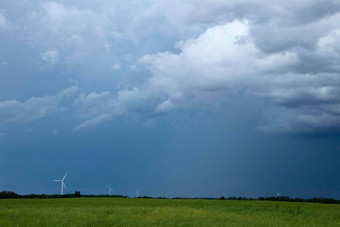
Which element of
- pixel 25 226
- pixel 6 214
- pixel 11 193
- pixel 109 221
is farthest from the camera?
pixel 11 193

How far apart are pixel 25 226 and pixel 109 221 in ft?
19.0

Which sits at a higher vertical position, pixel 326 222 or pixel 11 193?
pixel 11 193

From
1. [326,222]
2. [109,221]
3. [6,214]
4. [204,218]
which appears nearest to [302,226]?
[326,222]

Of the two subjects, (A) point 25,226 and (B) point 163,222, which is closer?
(A) point 25,226

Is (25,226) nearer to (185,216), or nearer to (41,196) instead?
(185,216)

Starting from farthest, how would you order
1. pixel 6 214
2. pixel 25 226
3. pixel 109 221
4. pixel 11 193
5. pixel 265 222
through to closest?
1. pixel 11 193
2. pixel 6 214
3. pixel 265 222
4. pixel 109 221
5. pixel 25 226

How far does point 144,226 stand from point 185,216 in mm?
6391

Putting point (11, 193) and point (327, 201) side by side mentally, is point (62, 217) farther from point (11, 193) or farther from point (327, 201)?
point (327, 201)

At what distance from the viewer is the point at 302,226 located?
30.4 metres

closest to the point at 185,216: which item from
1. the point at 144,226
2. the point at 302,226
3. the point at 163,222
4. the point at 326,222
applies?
the point at 163,222

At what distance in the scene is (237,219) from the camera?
3247cm

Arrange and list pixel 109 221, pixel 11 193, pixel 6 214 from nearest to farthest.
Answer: pixel 109 221 → pixel 6 214 → pixel 11 193

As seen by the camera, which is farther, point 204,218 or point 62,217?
point 204,218

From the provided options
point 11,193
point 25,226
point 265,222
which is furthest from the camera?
point 11,193
